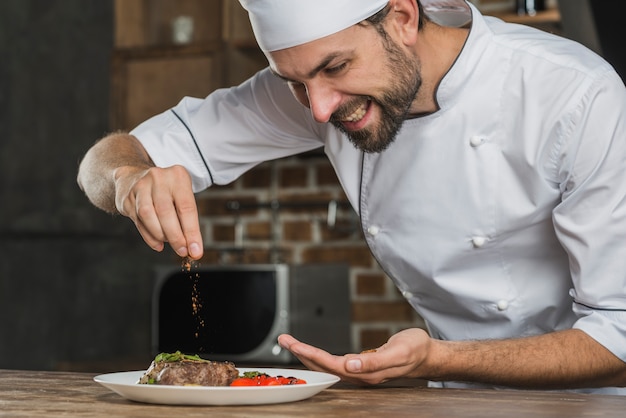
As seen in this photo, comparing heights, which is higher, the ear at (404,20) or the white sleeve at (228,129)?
the ear at (404,20)

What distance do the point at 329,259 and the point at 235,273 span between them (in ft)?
1.42

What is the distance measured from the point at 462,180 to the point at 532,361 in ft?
1.02

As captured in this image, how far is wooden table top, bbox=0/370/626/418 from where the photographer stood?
0.97m

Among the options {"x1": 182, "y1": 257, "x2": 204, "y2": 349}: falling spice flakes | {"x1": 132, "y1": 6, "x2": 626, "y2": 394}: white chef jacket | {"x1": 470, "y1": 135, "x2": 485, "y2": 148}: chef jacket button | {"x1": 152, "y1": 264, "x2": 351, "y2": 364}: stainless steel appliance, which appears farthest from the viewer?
{"x1": 152, "y1": 264, "x2": 351, "y2": 364}: stainless steel appliance

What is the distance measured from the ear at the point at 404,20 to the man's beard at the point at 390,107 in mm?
27

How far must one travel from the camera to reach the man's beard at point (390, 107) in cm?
136

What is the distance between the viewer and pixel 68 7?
10.1 feet

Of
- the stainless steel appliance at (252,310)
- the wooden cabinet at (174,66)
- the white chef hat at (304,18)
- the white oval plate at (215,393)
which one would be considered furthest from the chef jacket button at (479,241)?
the wooden cabinet at (174,66)

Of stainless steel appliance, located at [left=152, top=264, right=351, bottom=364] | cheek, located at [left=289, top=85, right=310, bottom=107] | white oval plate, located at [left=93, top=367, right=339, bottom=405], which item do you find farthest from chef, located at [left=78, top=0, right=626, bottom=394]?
stainless steel appliance, located at [left=152, top=264, right=351, bottom=364]

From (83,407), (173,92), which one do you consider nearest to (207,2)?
(173,92)

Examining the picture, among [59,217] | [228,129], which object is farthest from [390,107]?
[59,217]

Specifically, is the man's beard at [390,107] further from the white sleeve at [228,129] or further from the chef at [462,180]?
the white sleeve at [228,129]

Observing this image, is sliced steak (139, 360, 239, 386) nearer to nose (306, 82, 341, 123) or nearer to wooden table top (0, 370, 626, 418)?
wooden table top (0, 370, 626, 418)

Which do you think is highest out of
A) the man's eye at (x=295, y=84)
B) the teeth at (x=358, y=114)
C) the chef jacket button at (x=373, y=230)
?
the man's eye at (x=295, y=84)
